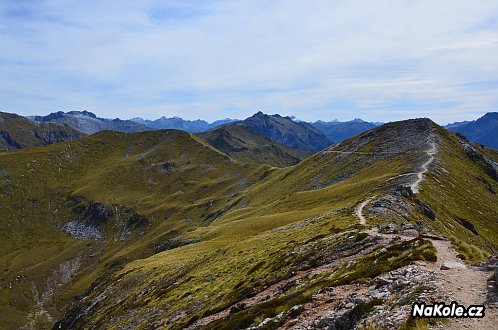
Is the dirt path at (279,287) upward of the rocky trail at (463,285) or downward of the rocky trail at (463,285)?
downward

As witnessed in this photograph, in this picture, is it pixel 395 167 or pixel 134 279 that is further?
pixel 395 167

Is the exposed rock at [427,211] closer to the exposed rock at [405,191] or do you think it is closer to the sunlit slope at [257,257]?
the sunlit slope at [257,257]

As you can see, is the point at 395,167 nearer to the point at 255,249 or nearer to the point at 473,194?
the point at 473,194

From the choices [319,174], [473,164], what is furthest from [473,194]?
[319,174]

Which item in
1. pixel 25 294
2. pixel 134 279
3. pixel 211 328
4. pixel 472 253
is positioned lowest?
pixel 25 294

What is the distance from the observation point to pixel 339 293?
25.7m

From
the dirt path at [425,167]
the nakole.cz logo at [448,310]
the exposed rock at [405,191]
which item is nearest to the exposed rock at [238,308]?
the nakole.cz logo at [448,310]

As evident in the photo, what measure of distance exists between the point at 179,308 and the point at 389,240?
29114 millimetres

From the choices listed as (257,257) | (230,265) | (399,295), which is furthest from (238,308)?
(230,265)

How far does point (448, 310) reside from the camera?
1833cm

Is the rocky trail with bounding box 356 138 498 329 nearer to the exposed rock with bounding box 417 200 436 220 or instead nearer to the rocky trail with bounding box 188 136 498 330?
the rocky trail with bounding box 188 136 498 330

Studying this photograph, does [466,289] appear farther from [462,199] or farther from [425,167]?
Result: [425,167]

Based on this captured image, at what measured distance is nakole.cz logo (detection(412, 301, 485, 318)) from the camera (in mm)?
17891

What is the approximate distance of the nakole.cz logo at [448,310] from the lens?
17891 mm
